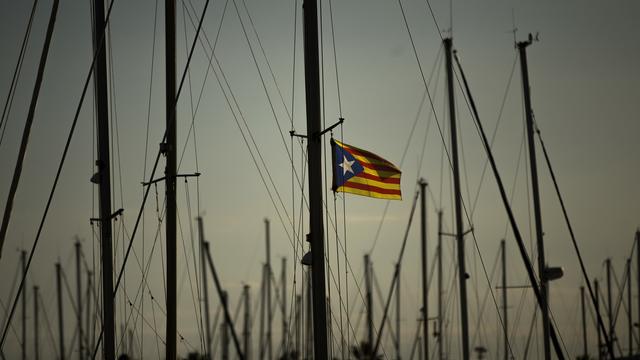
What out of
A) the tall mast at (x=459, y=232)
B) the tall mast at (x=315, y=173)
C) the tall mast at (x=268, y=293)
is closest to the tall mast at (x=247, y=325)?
the tall mast at (x=268, y=293)

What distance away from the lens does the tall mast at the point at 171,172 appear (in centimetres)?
2806

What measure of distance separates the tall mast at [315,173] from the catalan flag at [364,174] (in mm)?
2706

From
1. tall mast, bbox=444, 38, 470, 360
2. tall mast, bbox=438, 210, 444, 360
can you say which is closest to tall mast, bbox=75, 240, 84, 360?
tall mast, bbox=438, 210, 444, 360

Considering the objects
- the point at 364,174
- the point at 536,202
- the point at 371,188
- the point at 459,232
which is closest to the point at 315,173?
the point at 364,174

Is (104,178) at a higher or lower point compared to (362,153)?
lower

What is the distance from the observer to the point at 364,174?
94.6ft

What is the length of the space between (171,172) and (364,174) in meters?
5.31

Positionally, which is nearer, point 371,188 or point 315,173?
point 315,173

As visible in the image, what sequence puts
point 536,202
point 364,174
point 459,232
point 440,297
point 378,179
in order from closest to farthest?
point 364,174 < point 378,179 < point 536,202 < point 459,232 < point 440,297

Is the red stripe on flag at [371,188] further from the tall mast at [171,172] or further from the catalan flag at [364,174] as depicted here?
the tall mast at [171,172]

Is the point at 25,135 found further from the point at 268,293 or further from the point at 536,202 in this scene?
the point at 268,293

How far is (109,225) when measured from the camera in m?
28.4

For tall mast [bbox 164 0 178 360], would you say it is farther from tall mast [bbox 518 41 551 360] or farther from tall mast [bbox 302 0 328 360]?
tall mast [bbox 518 41 551 360]

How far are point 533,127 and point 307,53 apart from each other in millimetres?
15962
